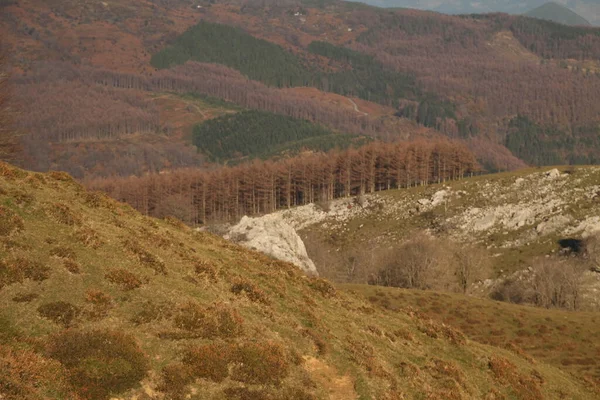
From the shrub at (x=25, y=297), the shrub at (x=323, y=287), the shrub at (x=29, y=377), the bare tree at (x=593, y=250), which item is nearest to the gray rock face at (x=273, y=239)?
the bare tree at (x=593, y=250)

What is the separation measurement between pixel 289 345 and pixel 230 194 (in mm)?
156076

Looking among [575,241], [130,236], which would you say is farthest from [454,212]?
[130,236]

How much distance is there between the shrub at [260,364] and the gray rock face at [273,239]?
6566cm

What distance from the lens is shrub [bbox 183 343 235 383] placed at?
18.0 meters

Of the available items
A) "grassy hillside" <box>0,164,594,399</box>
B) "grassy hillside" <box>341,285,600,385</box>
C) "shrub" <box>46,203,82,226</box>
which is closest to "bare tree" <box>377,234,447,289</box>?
"grassy hillside" <box>341,285,600,385</box>

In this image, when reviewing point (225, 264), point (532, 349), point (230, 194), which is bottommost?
point (230, 194)

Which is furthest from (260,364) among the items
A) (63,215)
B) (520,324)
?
(520,324)

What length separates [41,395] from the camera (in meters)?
15.0

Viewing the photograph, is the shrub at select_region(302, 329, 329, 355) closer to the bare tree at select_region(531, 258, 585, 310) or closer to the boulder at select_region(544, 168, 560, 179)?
the bare tree at select_region(531, 258, 585, 310)

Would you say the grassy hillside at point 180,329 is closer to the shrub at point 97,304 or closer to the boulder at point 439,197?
the shrub at point 97,304

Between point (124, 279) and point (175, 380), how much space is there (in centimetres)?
641

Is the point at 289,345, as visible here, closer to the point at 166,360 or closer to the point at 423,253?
the point at 166,360

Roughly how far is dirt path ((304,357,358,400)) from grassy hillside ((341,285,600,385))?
1888 centimetres

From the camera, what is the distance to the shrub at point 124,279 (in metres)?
21.9
